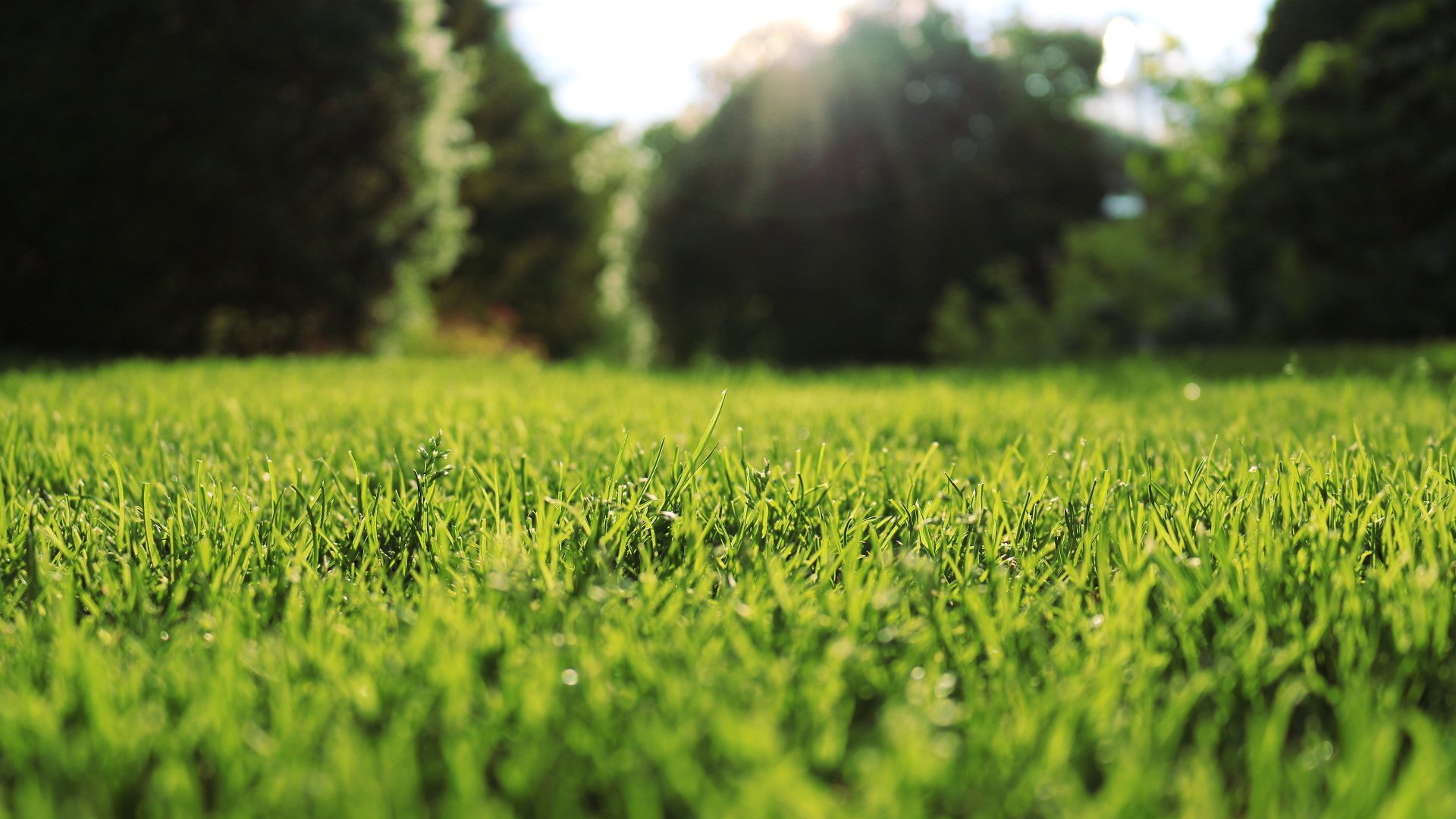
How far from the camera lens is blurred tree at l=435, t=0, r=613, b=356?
21.2 m

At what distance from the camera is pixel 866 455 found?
2010 millimetres

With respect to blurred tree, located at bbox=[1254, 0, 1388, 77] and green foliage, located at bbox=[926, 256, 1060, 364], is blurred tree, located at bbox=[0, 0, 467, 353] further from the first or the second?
blurred tree, located at bbox=[1254, 0, 1388, 77]

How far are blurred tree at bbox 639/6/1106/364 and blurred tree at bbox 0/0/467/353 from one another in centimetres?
428

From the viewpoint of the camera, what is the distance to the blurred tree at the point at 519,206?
21.2m

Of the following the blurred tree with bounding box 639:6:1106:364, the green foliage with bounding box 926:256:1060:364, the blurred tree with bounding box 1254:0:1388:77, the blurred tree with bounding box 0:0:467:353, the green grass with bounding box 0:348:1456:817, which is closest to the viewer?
the green grass with bounding box 0:348:1456:817

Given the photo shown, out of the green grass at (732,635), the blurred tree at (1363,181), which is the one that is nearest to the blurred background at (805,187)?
the blurred tree at (1363,181)

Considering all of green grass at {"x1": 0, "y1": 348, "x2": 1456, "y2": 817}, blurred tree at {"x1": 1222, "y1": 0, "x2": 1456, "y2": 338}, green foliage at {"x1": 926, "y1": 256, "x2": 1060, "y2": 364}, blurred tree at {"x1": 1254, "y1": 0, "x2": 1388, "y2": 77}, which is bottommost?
green grass at {"x1": 0, "y1": 348, "x2": 1456, "y2": 817}

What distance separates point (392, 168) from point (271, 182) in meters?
1.12

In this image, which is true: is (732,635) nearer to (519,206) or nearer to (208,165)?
(208,165)

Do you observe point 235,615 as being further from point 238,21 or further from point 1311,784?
point 238,21

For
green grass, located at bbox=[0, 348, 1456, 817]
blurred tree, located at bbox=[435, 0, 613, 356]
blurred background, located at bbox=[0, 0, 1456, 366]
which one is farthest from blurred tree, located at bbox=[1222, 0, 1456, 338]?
blurred tree, located at bbox=[435, 0, 613, 356]

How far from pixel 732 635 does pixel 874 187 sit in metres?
11.2

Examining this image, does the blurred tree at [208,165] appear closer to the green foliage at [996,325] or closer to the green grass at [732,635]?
the green foliage at [996,325]

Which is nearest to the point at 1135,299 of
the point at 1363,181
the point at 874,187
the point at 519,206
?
the point at 1363,181
